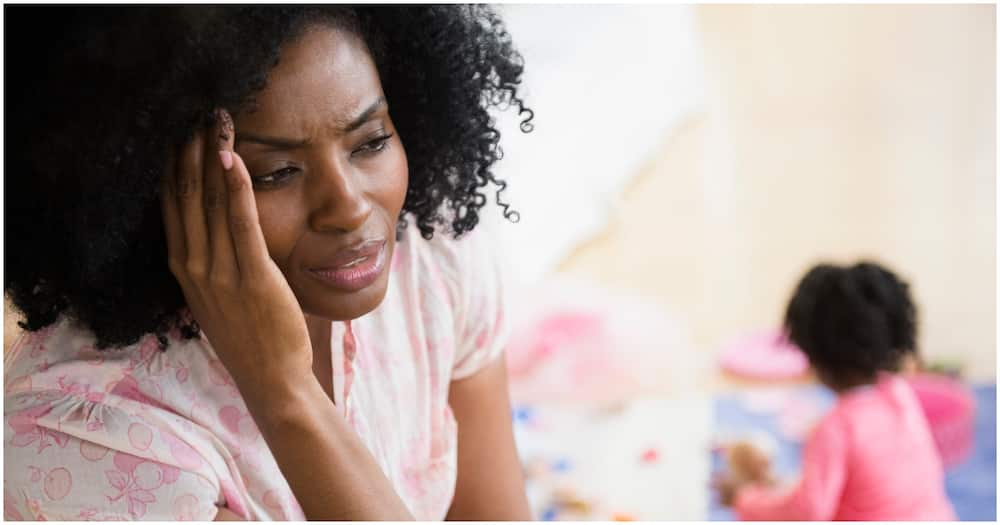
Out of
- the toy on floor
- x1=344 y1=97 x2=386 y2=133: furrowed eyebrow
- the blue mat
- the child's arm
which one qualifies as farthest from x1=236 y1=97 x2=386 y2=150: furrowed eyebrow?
the toy on floor

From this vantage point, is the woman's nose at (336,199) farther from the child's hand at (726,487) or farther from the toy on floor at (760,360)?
the toy on floor at (760,360)

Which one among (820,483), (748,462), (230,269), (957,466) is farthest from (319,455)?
(957,466)

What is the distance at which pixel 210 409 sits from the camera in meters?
0.87

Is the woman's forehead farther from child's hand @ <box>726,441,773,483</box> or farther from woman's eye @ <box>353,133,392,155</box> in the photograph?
child's hand @ <box>726,441,773,483</box>

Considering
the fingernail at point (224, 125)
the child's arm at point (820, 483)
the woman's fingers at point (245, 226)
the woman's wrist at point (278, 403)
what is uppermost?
the fingernail at point (224, 125)

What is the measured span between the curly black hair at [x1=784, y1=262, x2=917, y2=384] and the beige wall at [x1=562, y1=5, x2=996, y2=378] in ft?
1.48

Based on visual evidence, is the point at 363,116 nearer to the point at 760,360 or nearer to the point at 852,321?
the point at 852,321

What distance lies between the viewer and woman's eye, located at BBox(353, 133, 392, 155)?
0.85 metres

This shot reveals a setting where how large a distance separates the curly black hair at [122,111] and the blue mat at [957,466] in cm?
87

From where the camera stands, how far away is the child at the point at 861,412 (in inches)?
51.3

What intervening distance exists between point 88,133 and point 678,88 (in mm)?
1434

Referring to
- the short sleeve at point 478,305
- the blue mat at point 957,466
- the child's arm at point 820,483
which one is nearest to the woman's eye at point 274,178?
the short sleeve at point 478,305

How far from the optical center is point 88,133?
2.46ft

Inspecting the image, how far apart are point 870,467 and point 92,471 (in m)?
0.88
